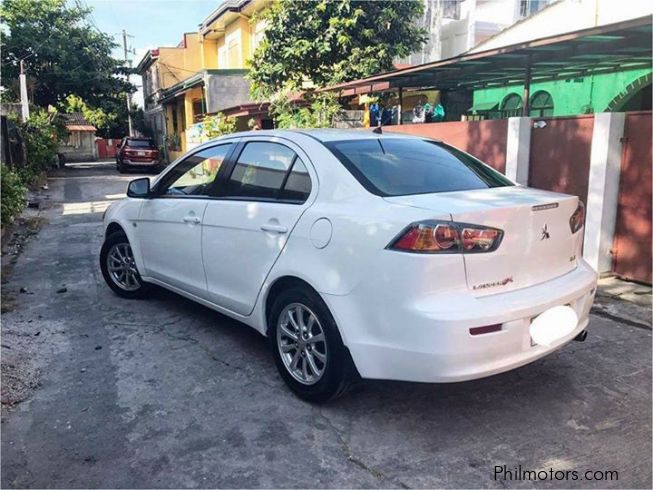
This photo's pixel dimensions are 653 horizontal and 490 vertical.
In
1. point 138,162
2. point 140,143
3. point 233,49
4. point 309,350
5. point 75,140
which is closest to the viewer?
point 309,350

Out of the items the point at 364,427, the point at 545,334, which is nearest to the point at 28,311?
the point at 364,427

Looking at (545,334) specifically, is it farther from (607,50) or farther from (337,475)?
(607,50)

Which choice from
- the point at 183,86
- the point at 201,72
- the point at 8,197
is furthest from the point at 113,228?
the point at 183,86

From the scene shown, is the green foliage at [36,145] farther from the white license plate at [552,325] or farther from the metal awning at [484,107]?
the white license plate at [552,325]

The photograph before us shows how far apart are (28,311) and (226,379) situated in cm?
257

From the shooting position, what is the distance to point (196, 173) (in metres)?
4.64

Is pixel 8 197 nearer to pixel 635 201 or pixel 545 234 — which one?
pixel 545 234

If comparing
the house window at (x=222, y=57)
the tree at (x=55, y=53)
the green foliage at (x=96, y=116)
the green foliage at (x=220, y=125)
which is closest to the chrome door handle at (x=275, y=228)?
the green foliage at (x=220, y=125)

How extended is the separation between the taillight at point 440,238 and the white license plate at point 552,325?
544 millimetres

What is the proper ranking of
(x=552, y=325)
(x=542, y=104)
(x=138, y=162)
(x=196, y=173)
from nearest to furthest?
(x=552, y=325)
(x=196, y=173)
(x=542, y=104)
(x=138, y=162)

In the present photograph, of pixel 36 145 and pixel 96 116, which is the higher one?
pixel 96 116

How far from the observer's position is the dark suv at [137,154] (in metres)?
24.2

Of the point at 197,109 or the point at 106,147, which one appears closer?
the point at 197,109

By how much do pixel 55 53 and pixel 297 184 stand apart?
1172 inches
